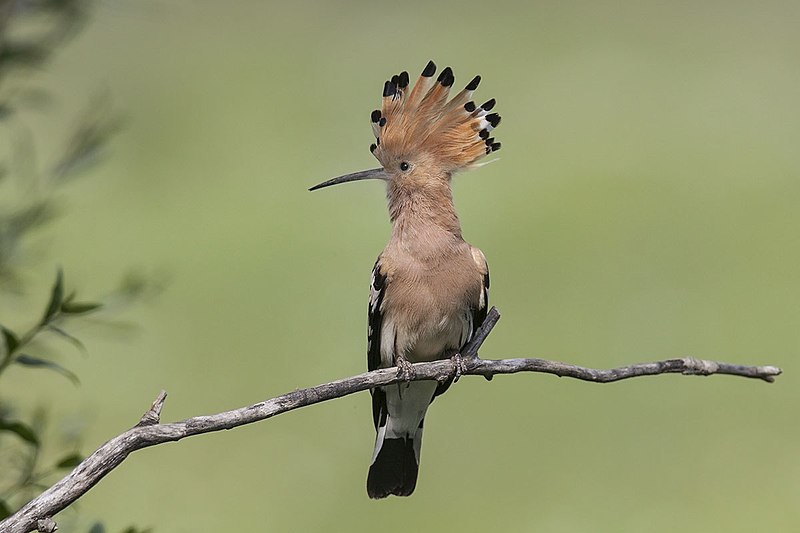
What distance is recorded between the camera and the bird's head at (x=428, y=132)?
91.7 inches

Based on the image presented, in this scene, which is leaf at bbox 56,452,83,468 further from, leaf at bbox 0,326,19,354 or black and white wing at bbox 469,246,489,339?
black and white wing at bbox 469,246,489,339

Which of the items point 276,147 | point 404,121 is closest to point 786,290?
point 276,147

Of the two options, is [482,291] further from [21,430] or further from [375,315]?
[21,430]

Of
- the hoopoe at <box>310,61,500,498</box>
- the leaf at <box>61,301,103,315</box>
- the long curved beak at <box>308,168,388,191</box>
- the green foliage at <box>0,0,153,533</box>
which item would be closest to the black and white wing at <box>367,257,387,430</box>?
the hoopoe at <box>310,61,500,498</box>

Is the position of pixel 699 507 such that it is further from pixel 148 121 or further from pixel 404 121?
pixel 148 121

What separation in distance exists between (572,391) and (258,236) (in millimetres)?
2255

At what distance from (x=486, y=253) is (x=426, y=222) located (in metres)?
3.73

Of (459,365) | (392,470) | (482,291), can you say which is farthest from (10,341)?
(392,470)

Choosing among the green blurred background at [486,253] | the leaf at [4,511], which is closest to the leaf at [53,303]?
the green blurred background at [486,253]

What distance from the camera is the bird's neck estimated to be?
235cm

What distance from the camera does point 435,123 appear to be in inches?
92.8

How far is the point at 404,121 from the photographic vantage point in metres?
2.38

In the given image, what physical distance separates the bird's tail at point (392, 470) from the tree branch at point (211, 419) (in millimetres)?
855

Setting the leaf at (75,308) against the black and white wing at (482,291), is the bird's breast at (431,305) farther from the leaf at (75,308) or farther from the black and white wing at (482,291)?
the leaf at (75,308)
